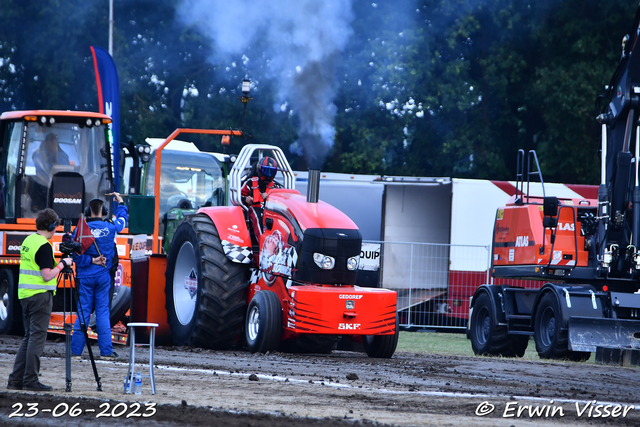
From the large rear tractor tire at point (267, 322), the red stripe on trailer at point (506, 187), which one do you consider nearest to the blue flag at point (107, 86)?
the large rear tractor tire at point (267, 322)

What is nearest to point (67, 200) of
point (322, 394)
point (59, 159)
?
point (59, 159)

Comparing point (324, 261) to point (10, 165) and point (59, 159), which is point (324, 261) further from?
point (10, 165)

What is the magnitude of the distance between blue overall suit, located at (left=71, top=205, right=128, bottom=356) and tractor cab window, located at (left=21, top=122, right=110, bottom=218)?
3.65 m

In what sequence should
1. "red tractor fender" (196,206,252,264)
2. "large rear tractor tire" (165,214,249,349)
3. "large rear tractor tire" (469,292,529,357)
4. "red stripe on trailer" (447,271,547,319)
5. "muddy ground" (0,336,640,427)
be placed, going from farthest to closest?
"red stripe on trailer" (447,271,547,319) < "large rear tractor tire" (469,292,529,357) < "red tractor fender" (196,206,252,264) < "large rear tractor tire" (165,214,249,349) < "muddy ground" (0,336,640,427)

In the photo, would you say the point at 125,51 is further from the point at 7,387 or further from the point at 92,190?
the point at 7,387

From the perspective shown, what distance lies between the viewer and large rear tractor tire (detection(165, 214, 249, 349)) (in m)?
11.5

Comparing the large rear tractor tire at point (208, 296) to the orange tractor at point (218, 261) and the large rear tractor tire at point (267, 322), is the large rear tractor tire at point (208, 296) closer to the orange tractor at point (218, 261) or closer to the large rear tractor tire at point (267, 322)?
the orange tractor at point (218, 261)

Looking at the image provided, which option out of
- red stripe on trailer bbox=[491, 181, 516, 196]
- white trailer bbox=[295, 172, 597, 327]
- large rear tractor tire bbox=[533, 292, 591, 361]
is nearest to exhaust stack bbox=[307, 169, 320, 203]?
large rear tractor tire bbox=[533, 292, 591, 361]

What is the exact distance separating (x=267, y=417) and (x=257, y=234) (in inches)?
232

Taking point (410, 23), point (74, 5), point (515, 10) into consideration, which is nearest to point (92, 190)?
point (410, 23)

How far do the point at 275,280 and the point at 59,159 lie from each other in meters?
5.02

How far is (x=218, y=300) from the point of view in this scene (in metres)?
11.4

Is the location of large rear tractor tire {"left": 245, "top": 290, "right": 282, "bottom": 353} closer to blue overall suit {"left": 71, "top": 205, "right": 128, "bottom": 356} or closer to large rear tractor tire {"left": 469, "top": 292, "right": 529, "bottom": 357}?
blue overall suit {"left": 71, "top": 205, "right": 128, "bottom": 356}

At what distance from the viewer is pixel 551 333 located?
13.1 m
